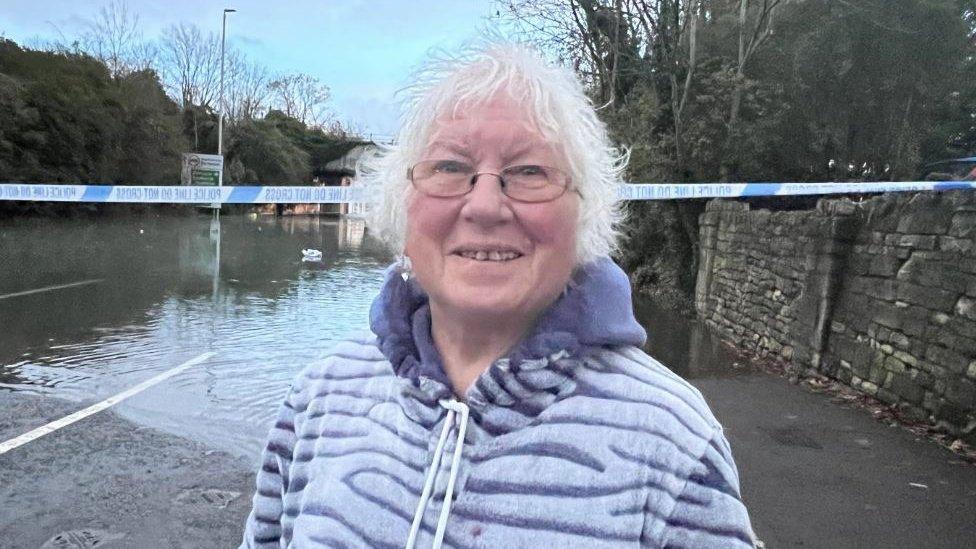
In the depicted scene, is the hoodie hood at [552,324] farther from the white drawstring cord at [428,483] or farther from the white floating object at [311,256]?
the white floating object at [311,256]

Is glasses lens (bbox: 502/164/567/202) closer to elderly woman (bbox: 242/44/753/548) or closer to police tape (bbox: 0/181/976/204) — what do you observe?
elderly woman (bbox: 242/44/753/548)

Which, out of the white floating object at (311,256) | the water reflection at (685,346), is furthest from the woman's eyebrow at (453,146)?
the white floating object at (311,256)

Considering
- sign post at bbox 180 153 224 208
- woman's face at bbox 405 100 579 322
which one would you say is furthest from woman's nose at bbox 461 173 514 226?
sign post at bbox 180 153 224 208

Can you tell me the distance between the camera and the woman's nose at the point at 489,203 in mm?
1417

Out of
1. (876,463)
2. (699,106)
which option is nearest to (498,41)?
(876,463)

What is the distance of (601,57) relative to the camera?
57.5 feet

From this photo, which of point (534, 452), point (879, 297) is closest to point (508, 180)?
point (534, 452)

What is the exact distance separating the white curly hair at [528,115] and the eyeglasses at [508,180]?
5 centimetres

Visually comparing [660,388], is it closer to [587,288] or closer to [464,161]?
[587,288]

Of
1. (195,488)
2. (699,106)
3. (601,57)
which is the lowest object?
(195,488)

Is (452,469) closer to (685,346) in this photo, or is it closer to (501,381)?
(501,381)

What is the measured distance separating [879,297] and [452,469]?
645 centimetres

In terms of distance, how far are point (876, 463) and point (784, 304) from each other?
4045mm

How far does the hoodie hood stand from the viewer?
136 cm
